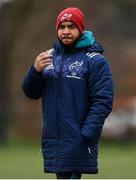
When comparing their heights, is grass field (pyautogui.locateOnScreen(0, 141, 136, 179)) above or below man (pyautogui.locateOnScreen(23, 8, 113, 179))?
below

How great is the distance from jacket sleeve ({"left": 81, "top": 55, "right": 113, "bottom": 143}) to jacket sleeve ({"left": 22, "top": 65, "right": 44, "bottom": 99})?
446 millimetres

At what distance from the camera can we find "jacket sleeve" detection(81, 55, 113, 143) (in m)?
9.32

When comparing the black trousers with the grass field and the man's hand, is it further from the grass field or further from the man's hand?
the grass field

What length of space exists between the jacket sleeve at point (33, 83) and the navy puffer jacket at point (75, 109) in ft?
0.11

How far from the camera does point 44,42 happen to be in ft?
131

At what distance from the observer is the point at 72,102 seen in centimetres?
940

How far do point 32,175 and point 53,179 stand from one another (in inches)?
69.6

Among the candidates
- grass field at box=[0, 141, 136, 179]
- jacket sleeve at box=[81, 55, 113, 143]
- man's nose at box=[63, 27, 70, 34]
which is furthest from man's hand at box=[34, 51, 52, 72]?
grass field at box=[0, 141, 136, 179]

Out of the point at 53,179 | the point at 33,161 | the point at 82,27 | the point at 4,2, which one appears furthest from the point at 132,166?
the point at 4,2

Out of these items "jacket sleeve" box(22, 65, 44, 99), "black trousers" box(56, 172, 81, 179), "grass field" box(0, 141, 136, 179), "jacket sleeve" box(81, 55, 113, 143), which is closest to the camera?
"jacket sleeve" box(81, 55, 113, 143)

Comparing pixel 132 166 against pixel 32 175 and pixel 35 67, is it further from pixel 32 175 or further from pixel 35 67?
pixel 35 67

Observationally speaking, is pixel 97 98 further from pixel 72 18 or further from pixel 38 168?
pixel 38 168

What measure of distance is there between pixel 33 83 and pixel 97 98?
60 cm

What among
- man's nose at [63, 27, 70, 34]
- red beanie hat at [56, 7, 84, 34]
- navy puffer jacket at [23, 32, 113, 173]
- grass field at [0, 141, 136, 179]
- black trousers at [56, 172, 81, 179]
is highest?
red beanie hat at [56, 7, 84, 34]
